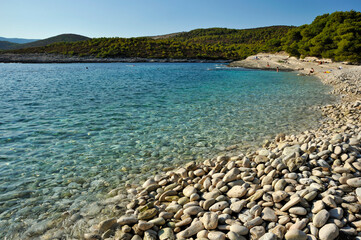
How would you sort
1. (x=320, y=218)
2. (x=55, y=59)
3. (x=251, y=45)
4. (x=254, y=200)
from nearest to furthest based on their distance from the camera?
1. (x=320, y=218)
2. (x=254, y=200)
3. (x=55, y=59)
4. (x=251, y=45)

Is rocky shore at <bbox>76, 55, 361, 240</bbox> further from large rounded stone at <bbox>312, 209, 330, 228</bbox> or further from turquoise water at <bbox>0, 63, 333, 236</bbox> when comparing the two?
turquoise water at <bbox>0, 63, 333, 236</bbox>

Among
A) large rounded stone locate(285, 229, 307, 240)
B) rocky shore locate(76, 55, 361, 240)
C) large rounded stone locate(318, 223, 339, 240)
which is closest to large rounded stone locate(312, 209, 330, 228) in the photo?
rocky shore locate(76, 55, 361, 240)

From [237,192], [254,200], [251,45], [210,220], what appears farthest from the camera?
[251,45]

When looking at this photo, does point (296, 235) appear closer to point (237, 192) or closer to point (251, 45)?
point (237, 192)

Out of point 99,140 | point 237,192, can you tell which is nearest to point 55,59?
point 99,140

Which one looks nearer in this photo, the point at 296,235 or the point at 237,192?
the point at 296,235

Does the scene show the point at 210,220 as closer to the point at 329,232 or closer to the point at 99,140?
the point at 329,232

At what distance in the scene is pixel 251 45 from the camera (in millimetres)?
133500

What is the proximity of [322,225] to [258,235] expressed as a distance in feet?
3.33

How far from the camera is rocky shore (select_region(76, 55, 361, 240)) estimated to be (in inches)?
137

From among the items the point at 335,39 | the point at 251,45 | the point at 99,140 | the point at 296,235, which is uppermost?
the point at 251,45

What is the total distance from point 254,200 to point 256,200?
0.04 metres

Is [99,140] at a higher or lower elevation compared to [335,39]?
lower

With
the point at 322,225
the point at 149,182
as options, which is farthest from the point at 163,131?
the point at 322,225
